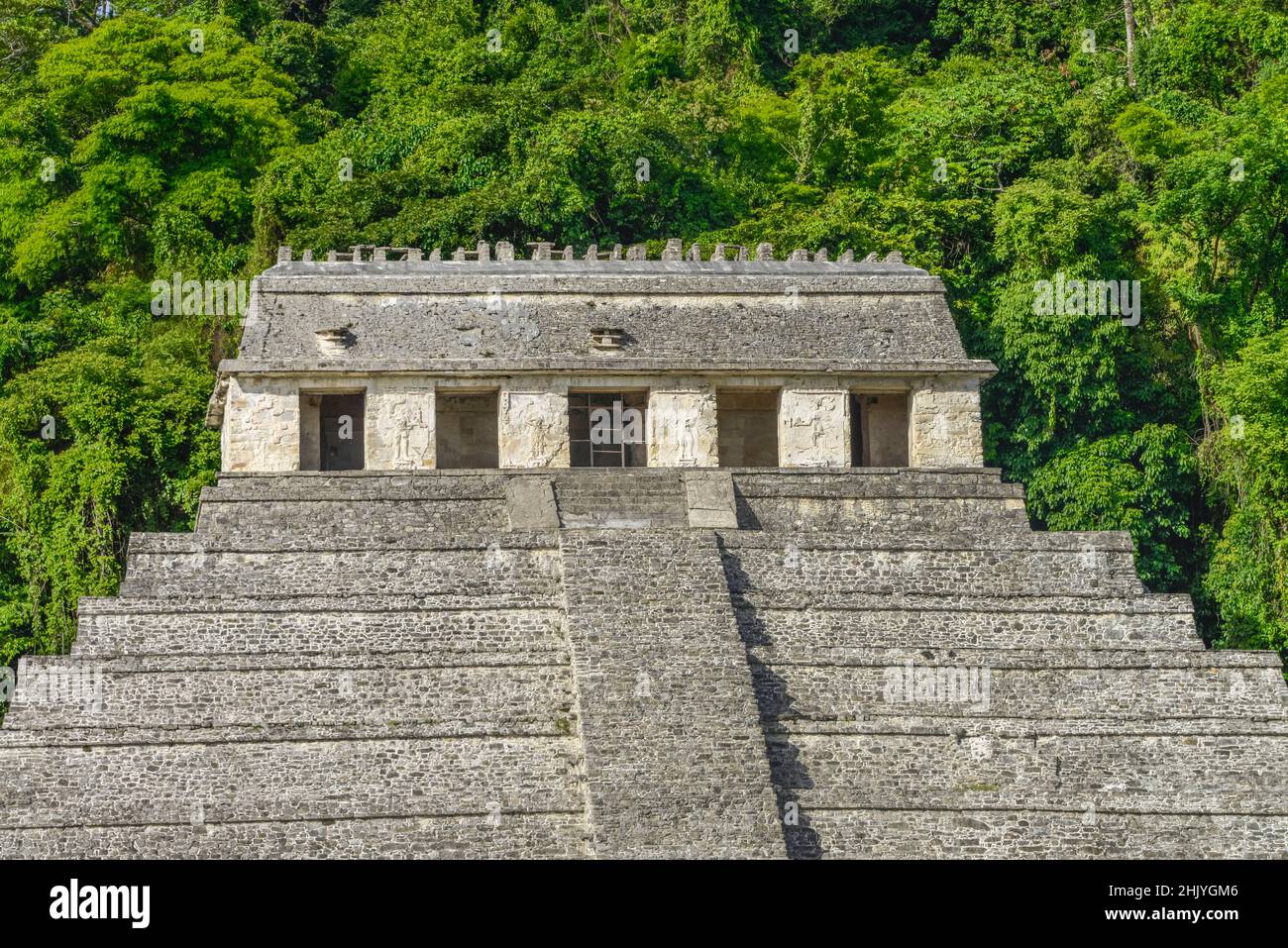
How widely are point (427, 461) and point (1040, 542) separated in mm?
8208

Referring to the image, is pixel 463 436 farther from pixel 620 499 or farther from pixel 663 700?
pixel 663 700

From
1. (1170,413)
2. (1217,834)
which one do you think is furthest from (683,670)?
(1170,413)

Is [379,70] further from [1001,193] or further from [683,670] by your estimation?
[683,670]

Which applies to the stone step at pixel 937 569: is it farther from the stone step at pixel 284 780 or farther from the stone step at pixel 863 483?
the stone step at pixel 284 780

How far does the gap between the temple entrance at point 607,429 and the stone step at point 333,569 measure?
4463 millimetres

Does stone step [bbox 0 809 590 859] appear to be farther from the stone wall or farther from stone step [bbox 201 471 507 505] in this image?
→ the stone wall

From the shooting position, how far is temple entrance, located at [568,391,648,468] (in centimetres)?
3122

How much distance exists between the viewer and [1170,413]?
36.2m

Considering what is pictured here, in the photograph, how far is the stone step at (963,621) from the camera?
83.1ft

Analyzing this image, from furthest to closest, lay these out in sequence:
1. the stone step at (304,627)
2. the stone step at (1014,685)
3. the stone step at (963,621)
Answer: the stone step at (963,621) < the stone step at (304,627) < the stone step at (1014,685)

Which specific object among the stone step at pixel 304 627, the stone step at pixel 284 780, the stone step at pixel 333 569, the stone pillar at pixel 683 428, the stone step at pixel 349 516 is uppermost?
the stone pillar at pixel 683 428

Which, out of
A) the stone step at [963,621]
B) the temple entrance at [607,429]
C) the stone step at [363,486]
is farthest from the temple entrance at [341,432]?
the stone step at [963,621]

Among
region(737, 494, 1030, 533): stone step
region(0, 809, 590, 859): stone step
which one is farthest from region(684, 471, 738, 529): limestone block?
region(0, 809, 590, 859): stone step

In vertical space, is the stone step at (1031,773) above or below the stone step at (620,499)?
below
